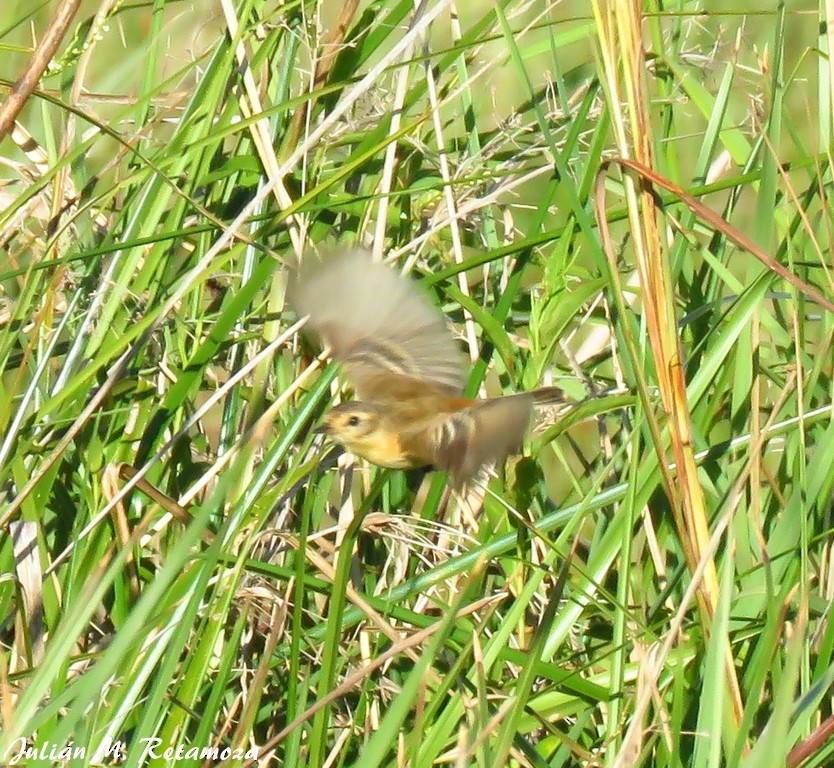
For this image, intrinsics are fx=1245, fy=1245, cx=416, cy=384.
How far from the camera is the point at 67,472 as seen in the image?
5.30 feet

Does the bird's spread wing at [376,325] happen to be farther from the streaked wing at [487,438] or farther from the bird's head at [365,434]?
the streaked wing at [487,438]

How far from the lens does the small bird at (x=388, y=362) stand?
151cm

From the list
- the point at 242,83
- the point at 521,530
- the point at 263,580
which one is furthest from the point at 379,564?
the point at 242,83

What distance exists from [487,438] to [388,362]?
18.6 inches

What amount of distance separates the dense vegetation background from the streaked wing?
0.27 ft

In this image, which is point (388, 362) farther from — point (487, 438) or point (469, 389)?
point (487, 438)

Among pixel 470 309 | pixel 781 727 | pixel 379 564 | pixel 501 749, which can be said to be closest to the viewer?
pixel 781 727

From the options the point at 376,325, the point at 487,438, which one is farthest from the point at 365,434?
the point at 487,438

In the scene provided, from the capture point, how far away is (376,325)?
165cm

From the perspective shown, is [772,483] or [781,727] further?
[772,483]

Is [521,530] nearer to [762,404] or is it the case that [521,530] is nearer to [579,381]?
[579,381]

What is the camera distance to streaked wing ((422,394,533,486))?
1.25 metres

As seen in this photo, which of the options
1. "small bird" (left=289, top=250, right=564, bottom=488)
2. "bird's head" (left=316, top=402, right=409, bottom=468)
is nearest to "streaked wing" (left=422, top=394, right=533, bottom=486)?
"small bird" (left=289, top=250, right=564, bottom=488)

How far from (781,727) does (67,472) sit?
106cm
